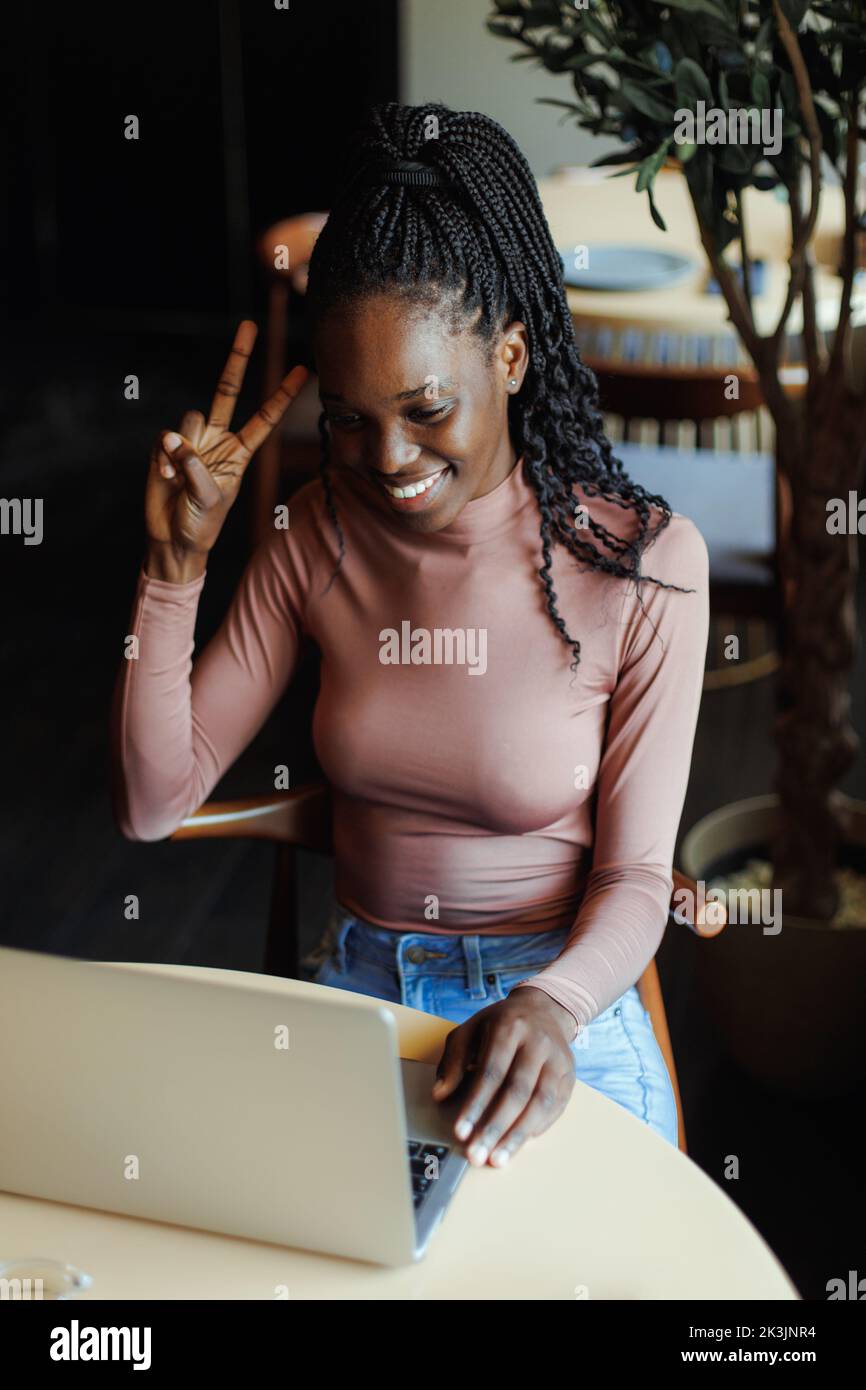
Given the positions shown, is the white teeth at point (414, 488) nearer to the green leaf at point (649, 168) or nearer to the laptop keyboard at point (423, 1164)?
the green leaf at point (649, 168)

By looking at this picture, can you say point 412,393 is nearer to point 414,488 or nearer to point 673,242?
point 414,488

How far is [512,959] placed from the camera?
4.77 ft

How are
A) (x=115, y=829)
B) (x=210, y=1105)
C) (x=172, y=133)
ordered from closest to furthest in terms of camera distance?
(x=210, y=1105) < (x=115, y=829) < (x=172, y=133)

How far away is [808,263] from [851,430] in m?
0.21

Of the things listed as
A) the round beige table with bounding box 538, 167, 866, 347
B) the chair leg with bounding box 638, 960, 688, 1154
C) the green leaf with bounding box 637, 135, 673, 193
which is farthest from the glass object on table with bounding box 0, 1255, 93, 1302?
the round beige table with bounding box 538, 167, 866, 347

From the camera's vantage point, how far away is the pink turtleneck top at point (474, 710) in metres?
1.39

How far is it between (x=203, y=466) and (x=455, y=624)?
287 mm

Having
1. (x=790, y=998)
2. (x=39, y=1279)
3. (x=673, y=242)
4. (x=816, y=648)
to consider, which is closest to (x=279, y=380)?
(x=673, y=242)

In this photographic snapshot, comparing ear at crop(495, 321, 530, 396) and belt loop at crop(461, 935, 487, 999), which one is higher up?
ear at crop(495, 321, 530, 396)

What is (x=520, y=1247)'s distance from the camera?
956 millimetres

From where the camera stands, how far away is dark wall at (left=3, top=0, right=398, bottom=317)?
16.3 feet

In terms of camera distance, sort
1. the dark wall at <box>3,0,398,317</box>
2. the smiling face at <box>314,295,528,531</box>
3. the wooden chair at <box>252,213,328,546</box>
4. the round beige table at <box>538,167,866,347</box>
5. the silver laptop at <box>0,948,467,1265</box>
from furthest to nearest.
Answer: the dark wall at <box>3,0,398,317</box>, the wooden chair at <box>252,213,328,546</box>, the round beige table at <box>538,167,866,347</box>, the smiling face at <box>314,295,528,531</box>, the silver laptop at <box>0,948,467,1265</box>

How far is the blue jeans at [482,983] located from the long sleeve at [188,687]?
22 centimetres

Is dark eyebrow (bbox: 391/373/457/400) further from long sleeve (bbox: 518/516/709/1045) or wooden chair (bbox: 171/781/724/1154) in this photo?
wooden chair (bbox: 171/781/724/1154)
